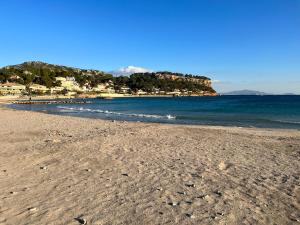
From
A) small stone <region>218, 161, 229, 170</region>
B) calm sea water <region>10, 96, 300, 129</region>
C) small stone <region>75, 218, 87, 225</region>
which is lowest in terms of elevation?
calm sea water <region>10, 96, 300, 129</region>

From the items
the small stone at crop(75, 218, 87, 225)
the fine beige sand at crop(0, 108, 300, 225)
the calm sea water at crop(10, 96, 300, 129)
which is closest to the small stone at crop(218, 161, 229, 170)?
the fine beige sand at crop(0, 108, 300, 225)

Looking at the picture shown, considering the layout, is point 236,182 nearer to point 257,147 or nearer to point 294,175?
point 294,175

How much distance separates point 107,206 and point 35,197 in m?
1.95

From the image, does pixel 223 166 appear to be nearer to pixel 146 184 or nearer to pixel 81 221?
pixel 146 184

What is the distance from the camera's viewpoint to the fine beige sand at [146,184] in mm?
7180

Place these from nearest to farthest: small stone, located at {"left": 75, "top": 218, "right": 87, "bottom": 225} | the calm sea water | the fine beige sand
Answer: small stone, located at {"left": 75, "top": 218, "right": 87, "bottom": 225} → the fine beige sand → the calm sea water

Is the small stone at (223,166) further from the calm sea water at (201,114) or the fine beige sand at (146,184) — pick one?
the calm sea water at (201,114)

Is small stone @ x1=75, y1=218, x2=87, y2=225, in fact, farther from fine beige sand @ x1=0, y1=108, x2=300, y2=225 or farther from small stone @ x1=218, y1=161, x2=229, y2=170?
small stone @ x1=218, y1=161, x2=229, y2=170

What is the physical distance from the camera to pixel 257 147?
16.6m

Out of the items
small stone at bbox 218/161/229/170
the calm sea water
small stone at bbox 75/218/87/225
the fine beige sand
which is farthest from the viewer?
the calm sea water

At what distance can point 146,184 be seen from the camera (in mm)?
9484

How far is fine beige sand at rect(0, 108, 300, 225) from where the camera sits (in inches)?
283

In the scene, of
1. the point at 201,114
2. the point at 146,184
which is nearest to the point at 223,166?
the point at 146,184

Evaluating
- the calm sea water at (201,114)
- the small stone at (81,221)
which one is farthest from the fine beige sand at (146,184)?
the calm sea water at (201,114)
